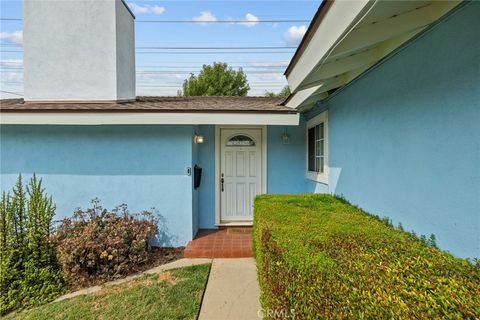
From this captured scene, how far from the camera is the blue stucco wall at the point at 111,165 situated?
5684 mm

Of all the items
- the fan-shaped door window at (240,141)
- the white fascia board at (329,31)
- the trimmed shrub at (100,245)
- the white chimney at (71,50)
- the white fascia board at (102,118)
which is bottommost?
the trimmed shrub at (100,245)

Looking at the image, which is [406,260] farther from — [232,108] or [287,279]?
[232,108]

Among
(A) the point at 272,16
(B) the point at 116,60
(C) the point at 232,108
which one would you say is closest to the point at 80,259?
(C) the point at 232,108

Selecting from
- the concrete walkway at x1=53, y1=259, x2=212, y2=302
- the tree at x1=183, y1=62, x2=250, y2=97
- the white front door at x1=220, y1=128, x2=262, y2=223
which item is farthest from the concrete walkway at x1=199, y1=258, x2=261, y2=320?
the tree at x1=183, y1=62, x2=250, y2=97

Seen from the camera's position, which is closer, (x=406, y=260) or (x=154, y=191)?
(x=406, y=260)

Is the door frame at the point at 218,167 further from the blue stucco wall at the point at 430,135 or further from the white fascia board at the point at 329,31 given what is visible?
the white fascia board at the point at 329,31

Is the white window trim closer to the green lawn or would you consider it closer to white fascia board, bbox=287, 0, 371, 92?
white fascia board, bbox=287, 0, 371, 92

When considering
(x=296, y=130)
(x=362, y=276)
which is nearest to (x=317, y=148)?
(x=296, y=130)

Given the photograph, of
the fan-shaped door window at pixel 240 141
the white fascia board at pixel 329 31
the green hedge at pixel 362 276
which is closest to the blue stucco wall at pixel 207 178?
the fan-shaped door window at pixel 240 141

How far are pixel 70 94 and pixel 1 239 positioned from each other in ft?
12.2

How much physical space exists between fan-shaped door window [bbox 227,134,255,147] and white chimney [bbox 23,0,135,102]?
322 centimetres

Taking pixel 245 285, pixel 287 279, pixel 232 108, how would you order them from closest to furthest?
pixel 287 279
pixel 245 285
pixel 232 108

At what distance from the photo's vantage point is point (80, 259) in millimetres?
4484

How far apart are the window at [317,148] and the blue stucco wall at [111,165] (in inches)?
117
